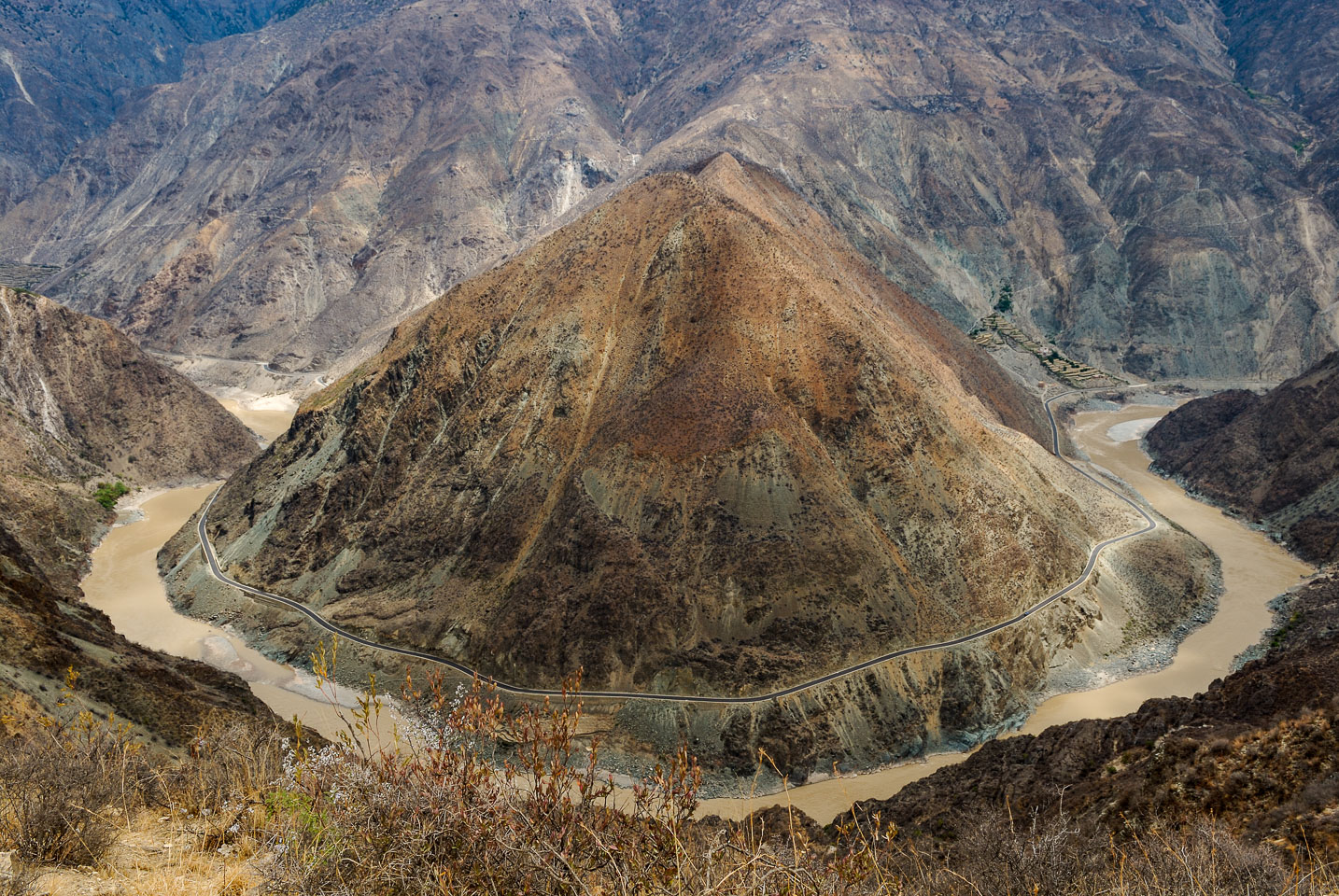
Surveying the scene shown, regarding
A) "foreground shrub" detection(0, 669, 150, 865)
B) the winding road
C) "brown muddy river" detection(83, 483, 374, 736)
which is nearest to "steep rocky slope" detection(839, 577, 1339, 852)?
the winding road

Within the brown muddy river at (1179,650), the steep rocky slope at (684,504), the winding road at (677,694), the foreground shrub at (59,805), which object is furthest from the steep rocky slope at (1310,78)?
the foreground shrub at (59,805)

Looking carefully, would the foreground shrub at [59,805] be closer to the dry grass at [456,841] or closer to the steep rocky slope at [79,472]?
the dry grass at [456,841]

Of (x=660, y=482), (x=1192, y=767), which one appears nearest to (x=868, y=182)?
(x=660, y=482)

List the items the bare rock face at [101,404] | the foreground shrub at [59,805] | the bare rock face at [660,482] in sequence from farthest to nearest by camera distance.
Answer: the bare rock face at [101,404]
the bare rock face at [660,482]
the foreground shrub at [59,805]

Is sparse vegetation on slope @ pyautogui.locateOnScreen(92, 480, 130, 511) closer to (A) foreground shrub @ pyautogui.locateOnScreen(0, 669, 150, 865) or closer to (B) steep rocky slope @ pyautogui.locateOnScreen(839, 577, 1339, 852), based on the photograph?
(B) steep rocky slope @ pyautogui.locateOnScreen(839, 577, 1339, 852)

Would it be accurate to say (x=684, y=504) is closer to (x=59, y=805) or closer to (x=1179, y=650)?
(x=1179, y=650)

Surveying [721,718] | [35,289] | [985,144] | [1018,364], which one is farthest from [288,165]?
[721,718]

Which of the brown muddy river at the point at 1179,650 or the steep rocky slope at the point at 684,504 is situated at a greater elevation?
the steep rocky slope at the point at 684,504
